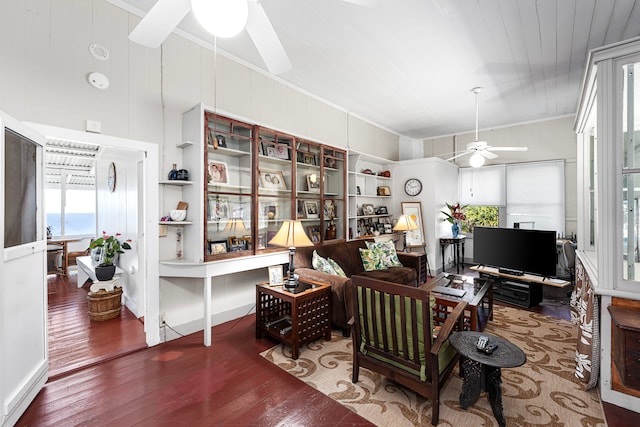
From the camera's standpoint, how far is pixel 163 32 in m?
1.58

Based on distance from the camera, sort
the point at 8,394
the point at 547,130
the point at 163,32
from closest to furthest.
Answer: the point at 163,32 < the point at 8,394 < the point at 547,130

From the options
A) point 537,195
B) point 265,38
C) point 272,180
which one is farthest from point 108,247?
point 537,195

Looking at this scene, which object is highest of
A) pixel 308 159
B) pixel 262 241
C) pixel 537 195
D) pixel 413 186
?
pixel 308 159

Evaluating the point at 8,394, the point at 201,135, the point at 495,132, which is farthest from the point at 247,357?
the point at 495,132

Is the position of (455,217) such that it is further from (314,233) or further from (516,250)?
(314,233)

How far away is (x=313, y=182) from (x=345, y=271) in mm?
1363

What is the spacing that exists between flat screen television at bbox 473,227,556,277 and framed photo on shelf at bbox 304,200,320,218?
2.52 meters

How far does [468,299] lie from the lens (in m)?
Answer: 2.85

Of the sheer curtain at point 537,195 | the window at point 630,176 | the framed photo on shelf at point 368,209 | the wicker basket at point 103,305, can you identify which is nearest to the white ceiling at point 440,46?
the window at point 630,176

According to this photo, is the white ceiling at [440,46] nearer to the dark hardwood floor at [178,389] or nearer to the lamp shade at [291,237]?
the lamp shade at [291,237]

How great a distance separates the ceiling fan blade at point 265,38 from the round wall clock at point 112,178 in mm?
3917

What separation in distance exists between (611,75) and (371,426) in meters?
2.83

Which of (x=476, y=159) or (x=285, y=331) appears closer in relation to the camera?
(x=285, y=331)

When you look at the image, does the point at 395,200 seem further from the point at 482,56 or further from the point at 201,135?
the point at 201,135
